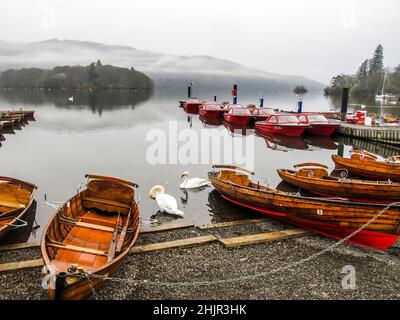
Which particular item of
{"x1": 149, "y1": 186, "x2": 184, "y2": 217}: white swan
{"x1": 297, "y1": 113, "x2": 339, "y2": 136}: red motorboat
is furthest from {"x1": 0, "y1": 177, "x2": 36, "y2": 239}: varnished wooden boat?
{"x1": 297, "y1": 113, "x2": 339, "y2": 136}: red motorboat

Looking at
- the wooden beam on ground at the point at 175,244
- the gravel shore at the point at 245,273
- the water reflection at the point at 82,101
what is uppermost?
the water reflection at the point at 82,101

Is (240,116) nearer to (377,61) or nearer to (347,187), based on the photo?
(347,187)

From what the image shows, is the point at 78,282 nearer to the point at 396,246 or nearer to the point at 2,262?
the point at 2,262

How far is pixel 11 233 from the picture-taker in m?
12.6

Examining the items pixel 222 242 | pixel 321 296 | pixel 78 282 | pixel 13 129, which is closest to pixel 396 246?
pixel 321 296

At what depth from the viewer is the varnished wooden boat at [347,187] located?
49.1 ft

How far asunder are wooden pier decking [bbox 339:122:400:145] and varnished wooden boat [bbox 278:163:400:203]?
61.9 feet

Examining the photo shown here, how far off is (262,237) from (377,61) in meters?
195

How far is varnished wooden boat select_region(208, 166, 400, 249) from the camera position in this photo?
35.3 ft

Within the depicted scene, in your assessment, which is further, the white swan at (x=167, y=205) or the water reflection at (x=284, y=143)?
the water reflection at (x=284, y=143)

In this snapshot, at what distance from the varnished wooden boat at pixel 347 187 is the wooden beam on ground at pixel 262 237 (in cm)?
458

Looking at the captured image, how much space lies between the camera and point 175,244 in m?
10.7

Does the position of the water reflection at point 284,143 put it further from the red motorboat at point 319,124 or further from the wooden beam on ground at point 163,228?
the wooden beam on ground at point 163,228

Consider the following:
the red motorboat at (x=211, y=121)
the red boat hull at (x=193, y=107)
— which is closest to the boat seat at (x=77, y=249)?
the red motorboat at (x=211, y=121)
